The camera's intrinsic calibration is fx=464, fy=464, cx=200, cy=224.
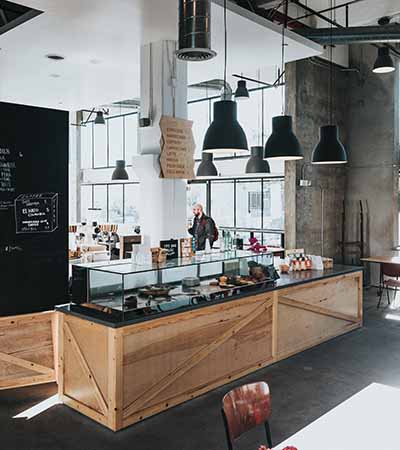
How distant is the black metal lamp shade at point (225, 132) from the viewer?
430 cm

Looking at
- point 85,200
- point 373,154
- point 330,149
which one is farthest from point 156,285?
point 85,200

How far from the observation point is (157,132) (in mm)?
5656

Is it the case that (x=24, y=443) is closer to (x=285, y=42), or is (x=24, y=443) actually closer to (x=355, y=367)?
(x=355, y=367)

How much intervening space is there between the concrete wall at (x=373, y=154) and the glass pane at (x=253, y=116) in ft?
7.04

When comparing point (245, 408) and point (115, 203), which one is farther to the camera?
point (115, 203)

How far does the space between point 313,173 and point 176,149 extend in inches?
161

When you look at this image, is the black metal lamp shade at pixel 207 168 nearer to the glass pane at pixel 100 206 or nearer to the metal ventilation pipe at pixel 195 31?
the metal ventilation pipe at pixel 195 31

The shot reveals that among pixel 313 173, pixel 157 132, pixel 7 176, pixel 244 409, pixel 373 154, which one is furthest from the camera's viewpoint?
pixel 373 154

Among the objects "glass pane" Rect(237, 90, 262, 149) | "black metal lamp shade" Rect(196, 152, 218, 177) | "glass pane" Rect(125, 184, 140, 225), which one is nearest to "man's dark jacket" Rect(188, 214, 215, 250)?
"black metal lamp shade" Rect(196, 152, 218, 177)

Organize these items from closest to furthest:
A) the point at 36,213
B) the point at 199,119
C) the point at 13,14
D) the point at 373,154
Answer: the point at 36,213 < the point at 13,14 < the point at 373,154 < the point at 199,119

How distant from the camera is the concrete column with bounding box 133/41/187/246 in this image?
565 cm

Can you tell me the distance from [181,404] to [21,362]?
5.25 ft

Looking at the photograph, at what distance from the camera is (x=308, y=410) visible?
3.92m

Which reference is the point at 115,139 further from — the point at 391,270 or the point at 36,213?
the point at 36,213
